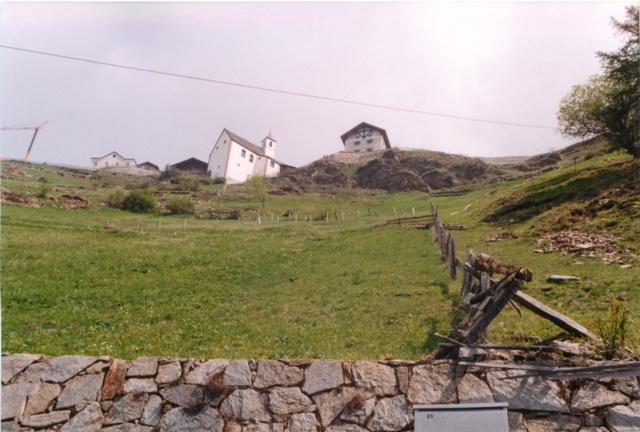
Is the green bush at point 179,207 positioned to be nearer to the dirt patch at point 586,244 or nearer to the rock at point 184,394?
the dirt patch at point 586,244

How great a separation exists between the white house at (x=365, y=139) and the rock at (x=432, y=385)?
107 meters

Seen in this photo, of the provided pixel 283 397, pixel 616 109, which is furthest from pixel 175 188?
pixel 283 397

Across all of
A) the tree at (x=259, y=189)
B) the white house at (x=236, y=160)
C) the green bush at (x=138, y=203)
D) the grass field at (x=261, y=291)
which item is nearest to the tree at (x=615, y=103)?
the grass field at (x=261, y=291)

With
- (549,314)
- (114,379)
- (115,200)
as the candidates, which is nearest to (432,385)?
(549,314)

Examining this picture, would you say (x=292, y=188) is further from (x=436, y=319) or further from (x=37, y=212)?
(x=436, y=319)

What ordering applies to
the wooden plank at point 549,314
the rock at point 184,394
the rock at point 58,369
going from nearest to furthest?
1. the wooden plank at point 549,314
2. the rock at point 184,394
3. the rock at point 58,369

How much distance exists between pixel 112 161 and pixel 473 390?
123 metres

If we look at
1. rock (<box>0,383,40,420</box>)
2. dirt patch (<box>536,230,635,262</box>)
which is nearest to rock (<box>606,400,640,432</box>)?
rock (<box>0,383,40,420</box>)

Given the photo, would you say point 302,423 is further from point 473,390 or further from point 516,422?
point 516,422

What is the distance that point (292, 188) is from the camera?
75250 mm

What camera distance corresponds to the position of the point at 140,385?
22.7 feet

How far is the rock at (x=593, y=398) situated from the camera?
5.60 meters

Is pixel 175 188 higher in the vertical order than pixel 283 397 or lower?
higher

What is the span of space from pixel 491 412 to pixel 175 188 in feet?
237
